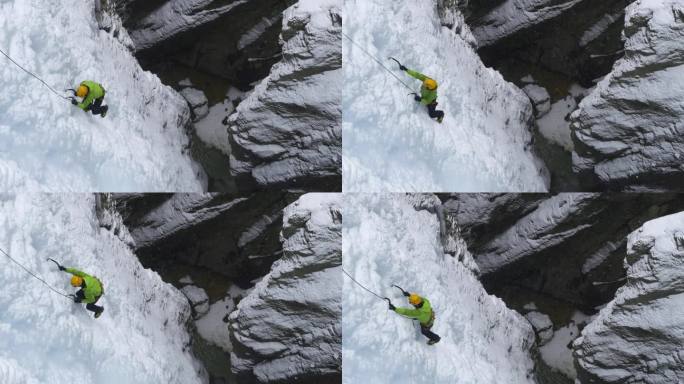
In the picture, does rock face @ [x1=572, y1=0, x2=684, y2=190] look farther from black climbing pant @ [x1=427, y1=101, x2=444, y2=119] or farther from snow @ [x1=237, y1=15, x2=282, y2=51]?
snow @ [x1=237, y1=15, x2=282, y2=51]

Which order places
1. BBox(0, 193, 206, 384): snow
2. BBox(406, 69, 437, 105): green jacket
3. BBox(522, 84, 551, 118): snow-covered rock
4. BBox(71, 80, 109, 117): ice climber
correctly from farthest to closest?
BBox(522, 84, 551, 118): snow-covered rock
BBox(406, 69, 437, 105): green jacket
BBox(71, 80, 109, 117): ice climber
BBox(0, 193, 206, 384): snow

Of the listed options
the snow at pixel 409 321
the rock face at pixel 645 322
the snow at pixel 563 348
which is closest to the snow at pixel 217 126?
the snow at pixel 409 321

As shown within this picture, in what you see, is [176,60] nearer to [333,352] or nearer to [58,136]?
[58,136]

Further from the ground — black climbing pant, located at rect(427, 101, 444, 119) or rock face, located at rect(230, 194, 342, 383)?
black climbing pant, located at rect(427, 101, 444, 119)

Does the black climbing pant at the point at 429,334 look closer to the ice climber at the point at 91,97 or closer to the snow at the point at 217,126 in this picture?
the snow at the point at 217,126

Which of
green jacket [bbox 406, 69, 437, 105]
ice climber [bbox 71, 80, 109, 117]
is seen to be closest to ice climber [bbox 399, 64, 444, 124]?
green jacket [bbox 406, 69, 437, 105]

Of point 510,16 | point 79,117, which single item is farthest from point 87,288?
point 510,16
